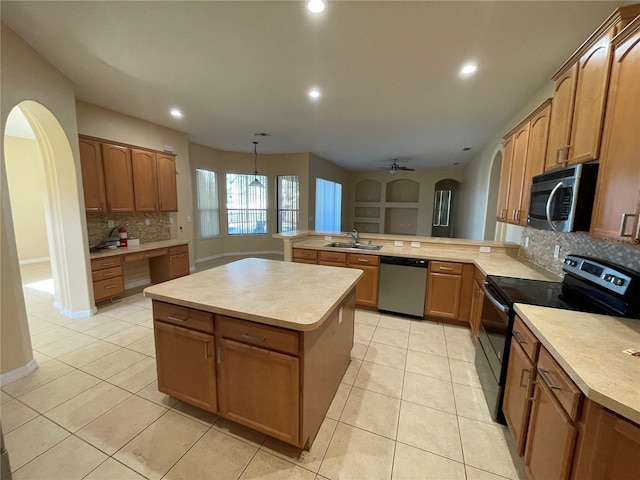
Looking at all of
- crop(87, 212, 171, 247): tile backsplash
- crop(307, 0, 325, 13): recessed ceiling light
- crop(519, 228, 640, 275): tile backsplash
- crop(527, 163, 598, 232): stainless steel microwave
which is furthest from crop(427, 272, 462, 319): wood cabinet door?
crop(87, 212, 171, 247): tile backsplash

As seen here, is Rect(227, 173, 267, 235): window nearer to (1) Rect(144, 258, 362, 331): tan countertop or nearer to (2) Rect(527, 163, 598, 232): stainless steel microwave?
(1) Rect(144, 258, 362, 331): tan countertop

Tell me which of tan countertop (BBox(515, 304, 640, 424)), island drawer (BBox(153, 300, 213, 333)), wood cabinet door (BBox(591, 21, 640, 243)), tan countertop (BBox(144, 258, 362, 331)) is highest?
wood cabinet door (BBox(591, 21, 640, 243))

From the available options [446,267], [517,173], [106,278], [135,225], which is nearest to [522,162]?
[517,173]

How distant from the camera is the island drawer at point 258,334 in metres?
1.36

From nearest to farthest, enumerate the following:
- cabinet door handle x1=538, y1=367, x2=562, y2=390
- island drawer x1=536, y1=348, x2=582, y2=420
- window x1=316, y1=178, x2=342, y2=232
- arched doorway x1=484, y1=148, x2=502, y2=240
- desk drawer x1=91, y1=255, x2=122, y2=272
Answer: island drawer x1=536, y1=348, x2=582, y2=420 → cabinet door handle x1=538, y1=367, x2=562, y2=390 → desk drawer x1=91, y1=255, x2=122, y2=272 → arched doorway x1=484, y1=148, x2=502, y2=240 → window x1=316, y1=178, x2=342, y2=232

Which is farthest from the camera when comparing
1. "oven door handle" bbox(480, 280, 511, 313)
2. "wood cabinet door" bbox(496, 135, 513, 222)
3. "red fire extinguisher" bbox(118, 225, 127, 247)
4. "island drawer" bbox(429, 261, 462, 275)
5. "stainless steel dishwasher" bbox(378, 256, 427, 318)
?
"red fire extinguisher" bbox(118, 225, 127, 247)

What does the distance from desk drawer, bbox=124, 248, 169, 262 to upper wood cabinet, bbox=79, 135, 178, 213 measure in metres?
0.69

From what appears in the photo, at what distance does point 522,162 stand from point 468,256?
1207 millimetres

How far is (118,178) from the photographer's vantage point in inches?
149

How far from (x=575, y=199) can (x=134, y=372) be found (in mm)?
3525

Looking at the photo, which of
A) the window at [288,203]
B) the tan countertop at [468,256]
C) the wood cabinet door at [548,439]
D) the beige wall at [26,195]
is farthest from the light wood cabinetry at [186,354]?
the beige wall at [26,195]

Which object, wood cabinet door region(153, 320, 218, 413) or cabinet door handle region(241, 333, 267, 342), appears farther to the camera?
wood cabinet door region(153, 320, 218, 413)

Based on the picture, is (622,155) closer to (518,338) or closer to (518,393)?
(518,338)

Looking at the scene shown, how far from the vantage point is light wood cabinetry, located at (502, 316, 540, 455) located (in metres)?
1.37
